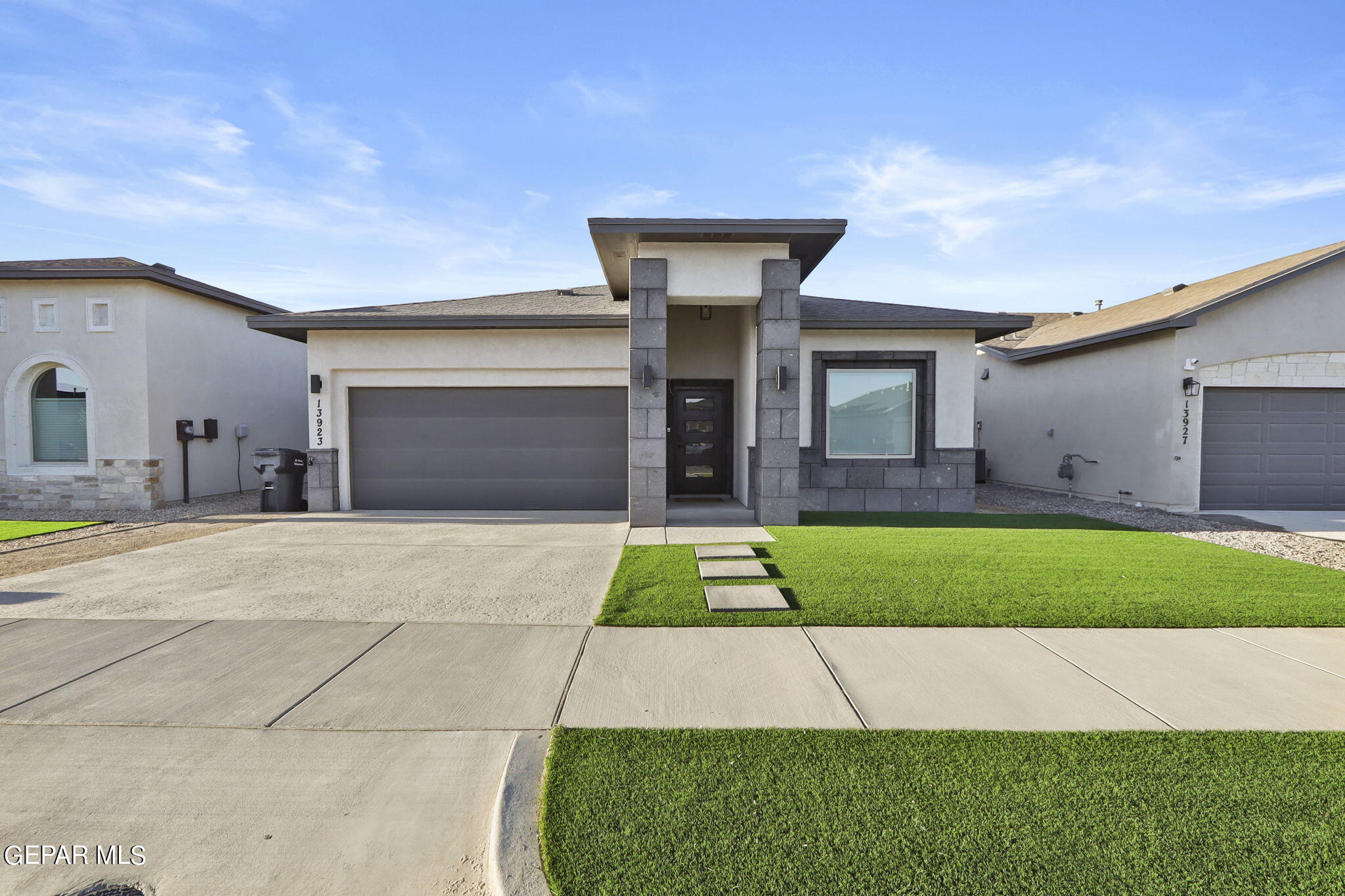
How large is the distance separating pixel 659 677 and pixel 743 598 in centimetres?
155

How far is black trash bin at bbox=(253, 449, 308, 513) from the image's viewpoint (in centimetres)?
1020

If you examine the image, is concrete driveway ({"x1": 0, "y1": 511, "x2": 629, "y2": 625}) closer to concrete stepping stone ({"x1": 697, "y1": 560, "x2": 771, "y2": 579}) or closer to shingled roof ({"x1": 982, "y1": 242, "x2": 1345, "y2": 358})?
concrete stepping stone ({"x1": 697, "y1": 560, "x2": 771, "y2": 579})

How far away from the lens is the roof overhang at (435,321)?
9.70 m

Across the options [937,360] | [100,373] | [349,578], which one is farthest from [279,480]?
[937,360]

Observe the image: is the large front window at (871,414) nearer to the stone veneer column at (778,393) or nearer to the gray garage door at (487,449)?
the stone veneer column at (778,393)

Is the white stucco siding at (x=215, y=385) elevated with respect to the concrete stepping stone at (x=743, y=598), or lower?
elevated

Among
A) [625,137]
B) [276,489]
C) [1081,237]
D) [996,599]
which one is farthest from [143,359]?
[1081,237]

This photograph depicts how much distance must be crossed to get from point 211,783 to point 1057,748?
141 inches

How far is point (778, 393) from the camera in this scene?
8.32 metres

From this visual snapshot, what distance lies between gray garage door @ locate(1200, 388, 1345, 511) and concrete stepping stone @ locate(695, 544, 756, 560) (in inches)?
380

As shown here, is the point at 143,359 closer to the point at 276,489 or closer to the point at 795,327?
the point at 276,489

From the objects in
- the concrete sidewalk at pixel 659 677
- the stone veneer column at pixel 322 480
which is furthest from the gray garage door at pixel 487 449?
the concrete sidewalk at pixel 659 677

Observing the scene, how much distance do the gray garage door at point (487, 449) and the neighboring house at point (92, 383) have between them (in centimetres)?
384

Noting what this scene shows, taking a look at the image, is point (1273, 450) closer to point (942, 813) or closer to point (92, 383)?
point (942, 813)
